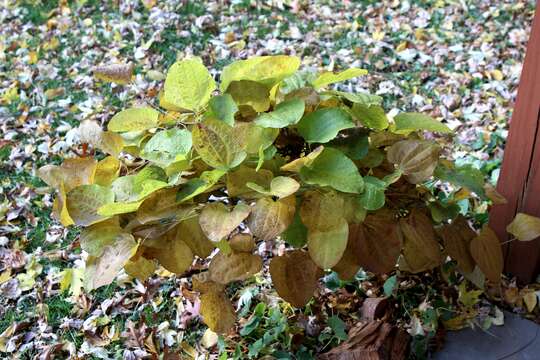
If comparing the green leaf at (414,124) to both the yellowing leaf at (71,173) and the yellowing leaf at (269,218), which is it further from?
the yellowing leaf at (71,173)

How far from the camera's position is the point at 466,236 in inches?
63.4

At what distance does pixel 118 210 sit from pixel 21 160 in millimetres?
1664

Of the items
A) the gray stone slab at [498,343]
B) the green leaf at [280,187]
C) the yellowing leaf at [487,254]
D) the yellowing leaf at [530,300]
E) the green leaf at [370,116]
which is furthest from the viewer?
the yellowing leaf at [530,300]

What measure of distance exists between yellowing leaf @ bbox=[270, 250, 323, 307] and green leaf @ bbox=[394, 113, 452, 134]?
38 centimetres

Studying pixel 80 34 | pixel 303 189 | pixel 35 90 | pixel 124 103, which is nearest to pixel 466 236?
pixel 303 189

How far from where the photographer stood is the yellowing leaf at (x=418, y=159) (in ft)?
4.58

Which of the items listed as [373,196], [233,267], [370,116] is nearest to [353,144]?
[370,116]

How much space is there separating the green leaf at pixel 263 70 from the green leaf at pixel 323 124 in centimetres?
11

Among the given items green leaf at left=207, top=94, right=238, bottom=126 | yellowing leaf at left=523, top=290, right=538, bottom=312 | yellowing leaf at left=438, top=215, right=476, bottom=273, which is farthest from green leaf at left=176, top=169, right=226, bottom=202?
yellowing leaf at left=523, top=290, right=538, bottom=312

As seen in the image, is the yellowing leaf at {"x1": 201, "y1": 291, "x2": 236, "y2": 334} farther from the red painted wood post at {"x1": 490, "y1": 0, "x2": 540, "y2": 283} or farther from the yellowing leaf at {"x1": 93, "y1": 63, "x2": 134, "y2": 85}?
the red painted wood post at {"x1": 490, "y1": 0, "x2": 540, "y2": 283}

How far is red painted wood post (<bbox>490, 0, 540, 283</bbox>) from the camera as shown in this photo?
1.65 m

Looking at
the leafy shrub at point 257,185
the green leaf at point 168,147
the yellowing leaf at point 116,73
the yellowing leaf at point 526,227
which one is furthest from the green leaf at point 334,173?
the yellowing leaf at point 526,227

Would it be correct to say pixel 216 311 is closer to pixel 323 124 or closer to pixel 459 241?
pixel 323 124

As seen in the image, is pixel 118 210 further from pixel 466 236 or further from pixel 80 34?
pixel 80 34
